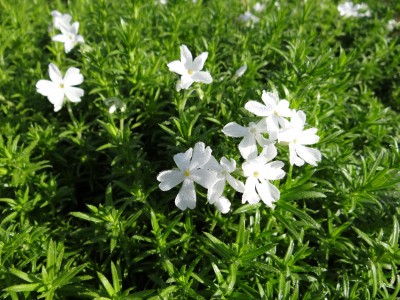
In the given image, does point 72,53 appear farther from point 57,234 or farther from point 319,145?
point 319,145

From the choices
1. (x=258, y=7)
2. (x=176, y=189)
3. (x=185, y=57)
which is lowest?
(x=176, y=189)

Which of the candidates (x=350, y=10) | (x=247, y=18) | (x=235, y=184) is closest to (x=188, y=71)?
(x=235, y=184)

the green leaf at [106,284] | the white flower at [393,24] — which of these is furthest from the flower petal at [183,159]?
the white flower at [393,24]

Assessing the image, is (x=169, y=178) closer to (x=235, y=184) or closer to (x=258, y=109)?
(x=235, y=184)

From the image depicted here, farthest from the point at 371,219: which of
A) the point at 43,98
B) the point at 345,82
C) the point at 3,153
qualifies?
the point at 43,98

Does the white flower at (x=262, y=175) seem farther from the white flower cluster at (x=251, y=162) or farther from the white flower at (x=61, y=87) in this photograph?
the white flower at (x=61, y=87)

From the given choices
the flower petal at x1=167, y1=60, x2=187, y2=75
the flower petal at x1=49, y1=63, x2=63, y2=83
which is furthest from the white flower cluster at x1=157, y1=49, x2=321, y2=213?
the flower petal at x1=49, y1=63, x2=63, y2=83

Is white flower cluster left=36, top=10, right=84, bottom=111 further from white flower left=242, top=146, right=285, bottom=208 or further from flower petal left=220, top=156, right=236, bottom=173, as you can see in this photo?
white flower left=242, top=146, right=285, bottom=208
